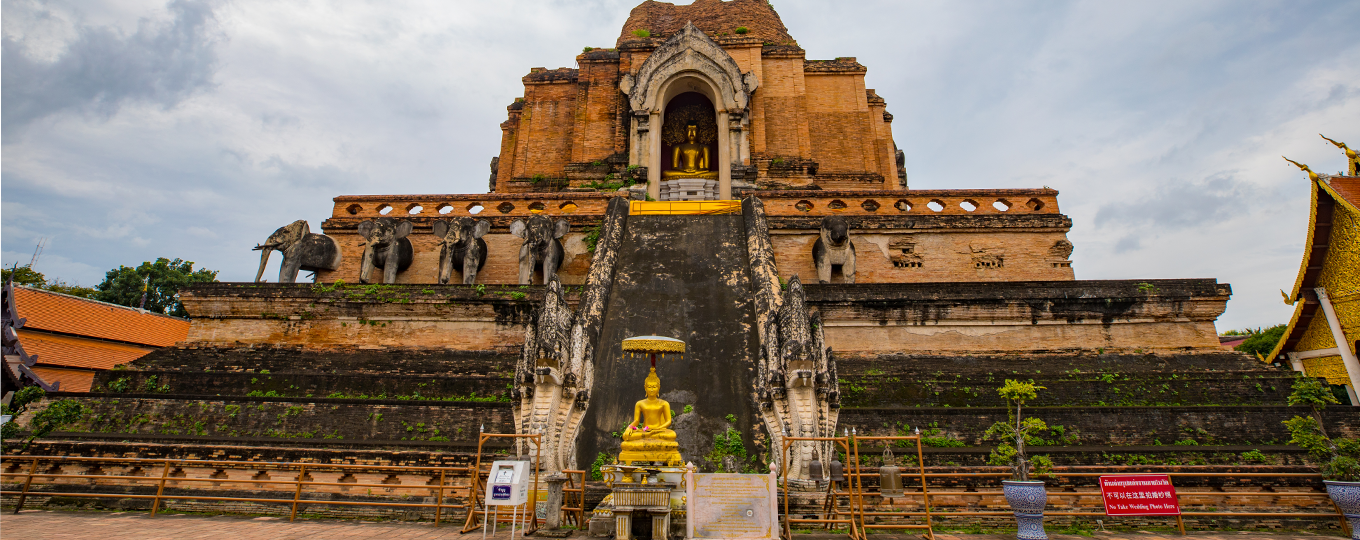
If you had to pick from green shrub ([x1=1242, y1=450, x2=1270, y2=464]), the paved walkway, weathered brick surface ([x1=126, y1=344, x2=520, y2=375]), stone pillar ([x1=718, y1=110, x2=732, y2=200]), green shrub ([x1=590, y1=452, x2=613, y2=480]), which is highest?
stone pillar ([x1=718, y1=110, x2=732, y2=200])

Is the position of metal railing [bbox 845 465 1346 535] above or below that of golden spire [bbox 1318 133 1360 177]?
below

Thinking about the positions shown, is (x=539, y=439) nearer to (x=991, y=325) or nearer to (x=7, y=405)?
(x=7, y=405)

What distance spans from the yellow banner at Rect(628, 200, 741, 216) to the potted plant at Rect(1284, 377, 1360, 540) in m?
8.77

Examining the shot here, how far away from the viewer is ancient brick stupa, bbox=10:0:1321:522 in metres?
7.84

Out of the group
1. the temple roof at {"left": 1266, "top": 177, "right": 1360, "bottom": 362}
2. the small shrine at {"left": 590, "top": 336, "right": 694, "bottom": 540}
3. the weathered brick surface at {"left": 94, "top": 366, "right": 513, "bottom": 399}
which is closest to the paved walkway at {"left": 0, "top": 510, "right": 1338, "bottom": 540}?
the small shrine at {"left": 590, "top": 336, "right": 694, "bottom": 540}

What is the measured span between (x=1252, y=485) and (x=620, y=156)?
1445cm

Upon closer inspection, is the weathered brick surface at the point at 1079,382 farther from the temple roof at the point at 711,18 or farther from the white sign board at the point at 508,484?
the temple roof at the point at 711,18

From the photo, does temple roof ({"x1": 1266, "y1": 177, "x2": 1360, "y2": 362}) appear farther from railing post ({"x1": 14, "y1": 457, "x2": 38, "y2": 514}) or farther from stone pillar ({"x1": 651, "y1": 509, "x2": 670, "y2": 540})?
railing post ({"x1": 14, "y1": 457, "x2": 38, "y2": 514})

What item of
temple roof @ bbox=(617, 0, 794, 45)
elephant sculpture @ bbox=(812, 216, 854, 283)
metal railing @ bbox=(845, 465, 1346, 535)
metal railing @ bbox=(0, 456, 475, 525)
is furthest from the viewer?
temple roof @ bbox=(617, 0, 794, 45)

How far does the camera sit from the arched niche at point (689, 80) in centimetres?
1770

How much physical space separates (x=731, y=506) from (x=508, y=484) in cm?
203

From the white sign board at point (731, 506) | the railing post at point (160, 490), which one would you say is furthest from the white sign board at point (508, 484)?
the railing post at point (160, 490)

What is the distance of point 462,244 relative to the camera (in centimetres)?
1300

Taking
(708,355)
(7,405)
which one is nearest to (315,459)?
(7,405)
